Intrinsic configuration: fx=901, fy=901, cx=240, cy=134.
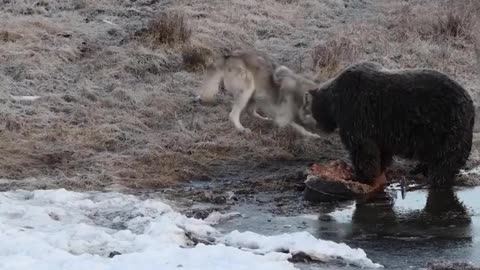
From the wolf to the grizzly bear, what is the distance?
1789 millimetres

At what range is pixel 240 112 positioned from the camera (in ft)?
39.8

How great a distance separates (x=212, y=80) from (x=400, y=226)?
4719 mm

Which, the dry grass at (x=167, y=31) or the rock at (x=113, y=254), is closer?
the rock at (x=113, y=254)

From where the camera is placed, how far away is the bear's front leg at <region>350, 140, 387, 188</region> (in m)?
9.62

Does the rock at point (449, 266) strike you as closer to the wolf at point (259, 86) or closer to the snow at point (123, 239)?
the snow at point (123, 239)

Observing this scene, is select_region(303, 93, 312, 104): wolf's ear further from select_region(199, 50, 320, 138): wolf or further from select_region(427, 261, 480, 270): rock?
select_region(427, 261, 480, 270): rock

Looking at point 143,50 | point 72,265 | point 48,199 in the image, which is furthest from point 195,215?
point 143,50

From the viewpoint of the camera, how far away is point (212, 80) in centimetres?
1238

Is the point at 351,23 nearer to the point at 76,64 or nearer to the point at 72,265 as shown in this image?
the point at 76,64

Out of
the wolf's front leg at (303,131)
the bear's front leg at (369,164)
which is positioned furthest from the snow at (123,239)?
the wolf's front leg at (303,131)

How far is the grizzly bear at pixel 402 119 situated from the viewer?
912 centimetres

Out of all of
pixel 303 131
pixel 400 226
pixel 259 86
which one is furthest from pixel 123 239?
pixel 259 86

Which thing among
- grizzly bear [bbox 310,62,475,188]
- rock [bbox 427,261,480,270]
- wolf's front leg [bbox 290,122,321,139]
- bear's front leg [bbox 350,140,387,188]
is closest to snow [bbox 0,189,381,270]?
rock [bbox 427,261,480,270]

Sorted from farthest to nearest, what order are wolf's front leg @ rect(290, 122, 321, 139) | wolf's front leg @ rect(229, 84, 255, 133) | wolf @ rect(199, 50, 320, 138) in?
wolf's front leg @ rect(229, 84, 255, 133), wolf @ rect(199, 50, 320, 138), wolf's front leg @ rect(290, 122, 321, 139)
